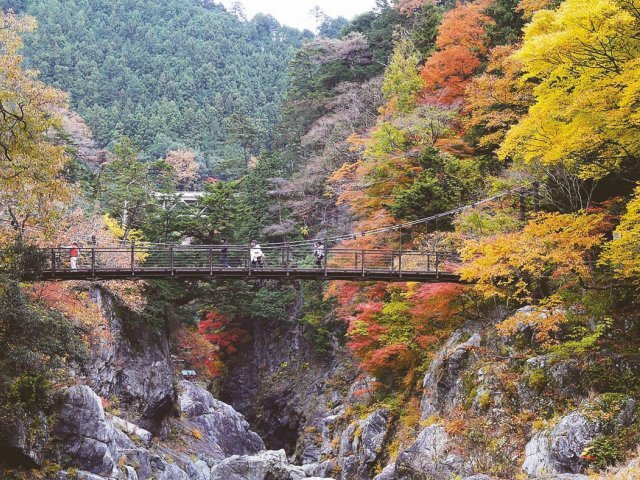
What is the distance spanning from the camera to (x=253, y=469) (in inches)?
721

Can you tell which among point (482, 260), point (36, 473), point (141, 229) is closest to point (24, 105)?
point (36, 473)

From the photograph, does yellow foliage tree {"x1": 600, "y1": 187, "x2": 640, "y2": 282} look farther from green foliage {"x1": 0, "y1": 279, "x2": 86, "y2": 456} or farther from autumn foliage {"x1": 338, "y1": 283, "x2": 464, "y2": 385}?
green foliage {"x1": 0, "y1": 279, "x2": 86, "y2": 456}

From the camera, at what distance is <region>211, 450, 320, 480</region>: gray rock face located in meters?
18.1

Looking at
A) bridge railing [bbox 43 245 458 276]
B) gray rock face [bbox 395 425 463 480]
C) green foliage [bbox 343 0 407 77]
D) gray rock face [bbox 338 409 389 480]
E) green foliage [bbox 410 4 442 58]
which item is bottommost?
gray rock face [bbox 338 409 389 480]

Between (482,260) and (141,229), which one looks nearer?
(482,260)

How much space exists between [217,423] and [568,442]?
17858mm

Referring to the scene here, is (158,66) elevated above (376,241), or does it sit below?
above

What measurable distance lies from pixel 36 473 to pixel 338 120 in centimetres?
2251

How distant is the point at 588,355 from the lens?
36.6ft

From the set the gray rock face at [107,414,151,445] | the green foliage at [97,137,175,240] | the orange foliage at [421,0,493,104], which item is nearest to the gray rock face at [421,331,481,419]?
the gray rock face at [107,414,151,445]

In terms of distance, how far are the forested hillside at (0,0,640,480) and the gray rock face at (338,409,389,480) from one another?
75mm

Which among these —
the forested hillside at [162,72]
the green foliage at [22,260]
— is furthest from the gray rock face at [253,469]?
the forested hillside at [162,72]

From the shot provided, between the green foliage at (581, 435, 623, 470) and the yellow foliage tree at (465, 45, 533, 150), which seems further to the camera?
the yellow foliage tree at (465, 45, 533, 150)

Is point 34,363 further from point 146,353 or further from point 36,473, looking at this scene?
point 146,353
